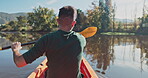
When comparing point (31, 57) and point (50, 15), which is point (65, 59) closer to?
point (31, 57)

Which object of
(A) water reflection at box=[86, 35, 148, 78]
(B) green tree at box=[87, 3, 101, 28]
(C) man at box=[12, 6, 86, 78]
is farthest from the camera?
(B) green tree at box=[87, 3, 101, 28]

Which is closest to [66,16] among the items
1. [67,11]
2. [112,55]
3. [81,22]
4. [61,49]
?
[67,11]

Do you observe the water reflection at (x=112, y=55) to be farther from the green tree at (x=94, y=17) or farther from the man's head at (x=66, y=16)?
the green tree at (x=94, y=17)

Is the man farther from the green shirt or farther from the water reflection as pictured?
the water reflection

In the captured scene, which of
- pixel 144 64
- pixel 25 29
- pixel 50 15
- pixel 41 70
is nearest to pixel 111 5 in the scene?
pixel 50 15

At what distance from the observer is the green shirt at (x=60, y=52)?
1.29 m

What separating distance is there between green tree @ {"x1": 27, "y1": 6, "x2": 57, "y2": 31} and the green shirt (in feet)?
103

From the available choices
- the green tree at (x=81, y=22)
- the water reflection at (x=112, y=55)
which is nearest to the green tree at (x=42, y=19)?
the green tree at (x=81, y=22)

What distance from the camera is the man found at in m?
1.29

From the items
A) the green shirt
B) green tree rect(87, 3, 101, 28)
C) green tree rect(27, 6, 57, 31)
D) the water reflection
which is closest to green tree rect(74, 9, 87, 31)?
green tree rect(87, 3, 101, 28)

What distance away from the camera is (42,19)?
110ft

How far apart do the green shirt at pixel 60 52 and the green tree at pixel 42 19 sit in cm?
3145

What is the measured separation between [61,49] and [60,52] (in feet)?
0.09

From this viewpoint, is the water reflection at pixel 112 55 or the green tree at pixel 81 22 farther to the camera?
the green tree at pixel 81 22
